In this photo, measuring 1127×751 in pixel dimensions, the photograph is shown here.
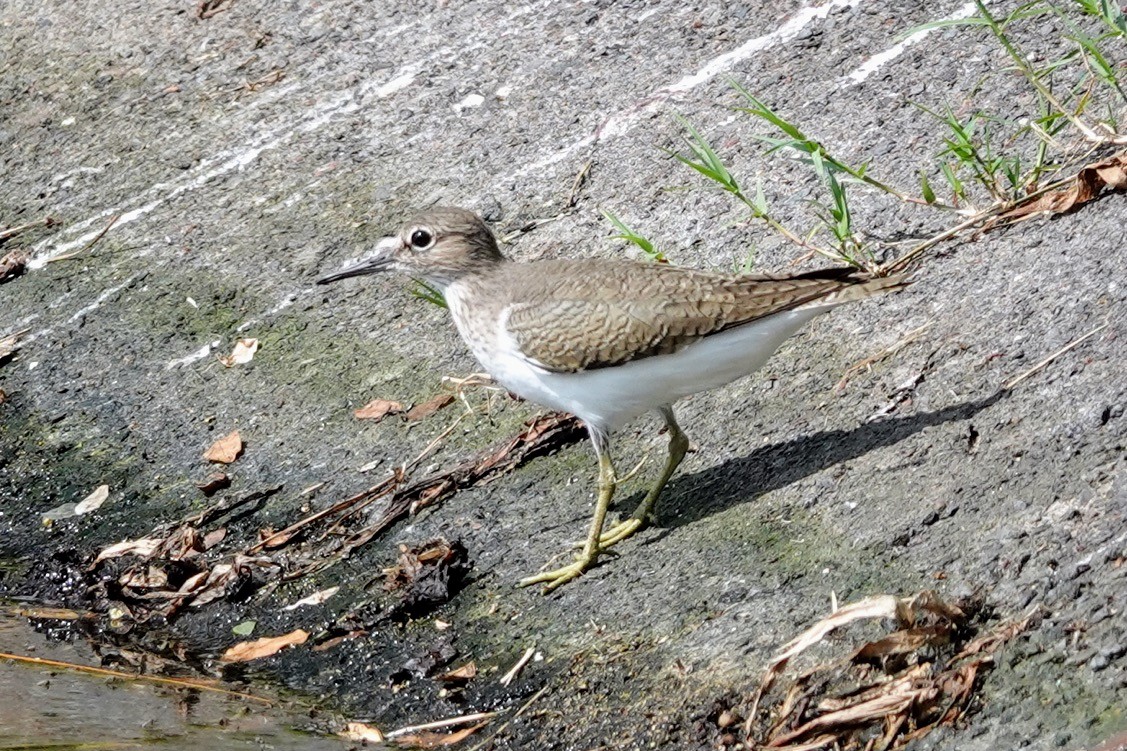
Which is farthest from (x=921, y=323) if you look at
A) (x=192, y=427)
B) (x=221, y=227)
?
(x=221, y=227)

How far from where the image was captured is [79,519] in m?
6.73

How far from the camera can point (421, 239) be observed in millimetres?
6551

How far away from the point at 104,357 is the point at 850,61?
13.3 ft

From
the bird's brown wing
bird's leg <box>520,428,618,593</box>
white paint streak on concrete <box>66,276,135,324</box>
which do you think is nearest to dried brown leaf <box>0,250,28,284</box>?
white paint streak on concrete <box>66,276,135,324</box>

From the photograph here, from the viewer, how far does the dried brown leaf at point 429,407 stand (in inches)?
270

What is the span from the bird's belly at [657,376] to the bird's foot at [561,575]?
1.73ft

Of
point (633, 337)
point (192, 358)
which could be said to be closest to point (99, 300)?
point (192, 358)

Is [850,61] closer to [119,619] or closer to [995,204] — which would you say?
[995,204]

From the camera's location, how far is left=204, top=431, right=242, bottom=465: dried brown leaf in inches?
271

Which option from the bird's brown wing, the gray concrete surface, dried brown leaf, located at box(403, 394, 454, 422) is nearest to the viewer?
the gray concrete surface

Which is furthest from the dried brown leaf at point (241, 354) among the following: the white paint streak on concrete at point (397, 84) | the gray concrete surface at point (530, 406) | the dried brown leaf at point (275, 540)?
the white paint streak on concrete at point (397, 84)

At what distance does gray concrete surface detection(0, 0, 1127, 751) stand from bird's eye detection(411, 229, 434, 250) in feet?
2.42

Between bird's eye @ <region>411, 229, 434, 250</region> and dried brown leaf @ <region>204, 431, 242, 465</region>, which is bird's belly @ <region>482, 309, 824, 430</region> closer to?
bird's eye @ <region>411, 229, 434, 250</region>

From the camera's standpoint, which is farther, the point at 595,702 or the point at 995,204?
the point at 995,204
